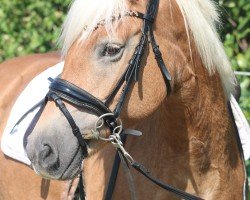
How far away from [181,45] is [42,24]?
2966mm

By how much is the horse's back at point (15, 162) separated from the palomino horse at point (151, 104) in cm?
50

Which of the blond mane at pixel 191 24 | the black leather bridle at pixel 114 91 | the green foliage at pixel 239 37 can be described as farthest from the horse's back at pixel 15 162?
the green foliage at pixel 239 37

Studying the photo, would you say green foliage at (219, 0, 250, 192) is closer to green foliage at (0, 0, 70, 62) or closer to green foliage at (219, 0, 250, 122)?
green foliage at (219, 0, 250, 122)

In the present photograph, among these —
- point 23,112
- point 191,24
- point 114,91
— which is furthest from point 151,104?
point 23,112

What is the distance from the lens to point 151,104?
101 inches

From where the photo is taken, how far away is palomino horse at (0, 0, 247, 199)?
2.47m

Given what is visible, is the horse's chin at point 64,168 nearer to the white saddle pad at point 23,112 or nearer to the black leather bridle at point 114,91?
the black leather bridle at point 114,91

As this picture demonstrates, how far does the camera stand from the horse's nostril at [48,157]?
8.06 ft

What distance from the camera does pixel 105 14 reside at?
2.49 meters

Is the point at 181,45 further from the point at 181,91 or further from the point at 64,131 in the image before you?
the point at 64,131

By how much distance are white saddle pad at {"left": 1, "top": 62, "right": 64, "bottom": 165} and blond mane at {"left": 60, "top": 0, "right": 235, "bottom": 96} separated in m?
0.84

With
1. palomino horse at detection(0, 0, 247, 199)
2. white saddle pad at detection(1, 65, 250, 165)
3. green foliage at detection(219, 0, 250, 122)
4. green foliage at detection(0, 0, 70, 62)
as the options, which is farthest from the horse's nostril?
green foliage at detection(0, 0, 70, 62)

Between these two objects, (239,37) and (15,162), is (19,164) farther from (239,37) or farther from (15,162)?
(239,37)

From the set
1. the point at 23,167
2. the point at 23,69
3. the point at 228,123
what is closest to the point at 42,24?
the point at 23,69
